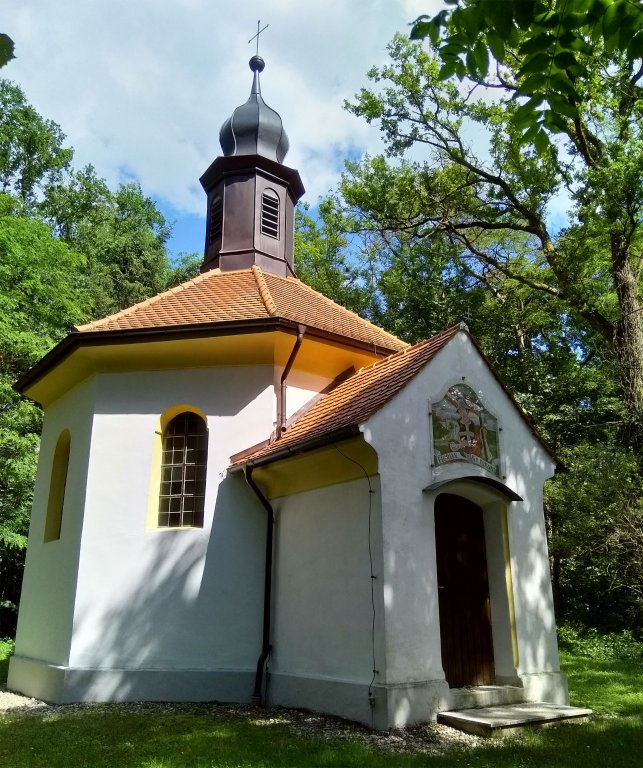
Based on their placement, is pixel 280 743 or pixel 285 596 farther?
pixel 285 596

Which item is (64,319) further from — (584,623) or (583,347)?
(583,347)

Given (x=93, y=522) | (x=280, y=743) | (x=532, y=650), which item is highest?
(x=93, y=522)

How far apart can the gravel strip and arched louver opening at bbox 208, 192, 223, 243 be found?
8837 mm

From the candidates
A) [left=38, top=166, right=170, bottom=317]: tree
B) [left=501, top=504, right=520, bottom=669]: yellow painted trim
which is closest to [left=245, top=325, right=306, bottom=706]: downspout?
[left=501, top=504, right=520, bottom=669]: yellow painted trim

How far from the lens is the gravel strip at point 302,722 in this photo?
20.8ft

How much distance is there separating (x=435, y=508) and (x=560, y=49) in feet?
21.2

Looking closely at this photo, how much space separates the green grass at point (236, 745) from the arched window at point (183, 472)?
261 cm

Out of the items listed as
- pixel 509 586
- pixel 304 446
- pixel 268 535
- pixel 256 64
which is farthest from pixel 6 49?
pixel 256 64

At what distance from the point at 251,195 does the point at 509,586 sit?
895 centimetres

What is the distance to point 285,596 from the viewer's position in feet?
28.9

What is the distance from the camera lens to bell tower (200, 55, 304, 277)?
523 inches

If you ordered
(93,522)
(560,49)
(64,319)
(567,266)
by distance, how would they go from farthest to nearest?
(64,319) → (567,266) → (93,522) → (560,49)

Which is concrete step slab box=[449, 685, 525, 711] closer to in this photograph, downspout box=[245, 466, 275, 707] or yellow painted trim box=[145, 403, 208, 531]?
downspout box=[245, 466, 275, 707]

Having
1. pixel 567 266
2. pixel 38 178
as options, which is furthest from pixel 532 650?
pixel 38 178
